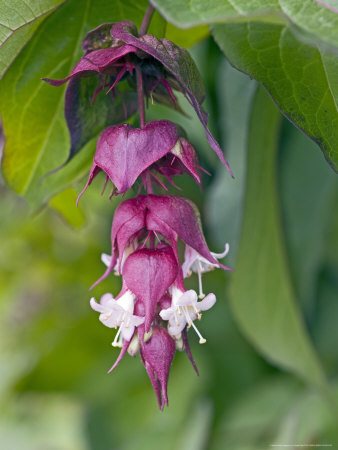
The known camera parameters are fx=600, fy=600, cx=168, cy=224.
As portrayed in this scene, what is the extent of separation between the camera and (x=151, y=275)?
0.37 m

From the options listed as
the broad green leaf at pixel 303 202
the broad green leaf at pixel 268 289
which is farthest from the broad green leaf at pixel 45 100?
the broad green leaf at pixel 303 202

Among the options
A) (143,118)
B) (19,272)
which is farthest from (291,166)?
(19,272)

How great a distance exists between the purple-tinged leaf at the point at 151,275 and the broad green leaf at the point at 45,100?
0.19 metres

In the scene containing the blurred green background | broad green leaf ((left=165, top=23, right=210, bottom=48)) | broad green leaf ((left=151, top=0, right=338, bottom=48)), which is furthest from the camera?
the blurred green background

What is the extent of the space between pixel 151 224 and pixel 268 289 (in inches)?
19.3

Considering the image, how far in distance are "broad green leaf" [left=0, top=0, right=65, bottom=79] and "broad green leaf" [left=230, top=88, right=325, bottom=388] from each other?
1.17 feet

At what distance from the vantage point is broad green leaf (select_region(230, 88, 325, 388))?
A: 2.46 ft

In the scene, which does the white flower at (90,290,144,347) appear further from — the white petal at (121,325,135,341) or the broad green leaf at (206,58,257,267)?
the broad green leaf at (206,58,257,267)

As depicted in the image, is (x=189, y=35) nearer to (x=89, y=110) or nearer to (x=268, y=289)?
(x=89, y=110)

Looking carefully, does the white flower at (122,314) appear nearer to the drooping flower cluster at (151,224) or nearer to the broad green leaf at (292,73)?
the drooping flower cluster at (151,224)

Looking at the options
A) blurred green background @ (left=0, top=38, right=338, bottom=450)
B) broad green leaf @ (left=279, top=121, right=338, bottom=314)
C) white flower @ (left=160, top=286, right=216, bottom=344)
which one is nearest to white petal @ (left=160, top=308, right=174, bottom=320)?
white flower @ (left=160, top=286, right=216, bottom=344)

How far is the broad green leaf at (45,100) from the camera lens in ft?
1.58

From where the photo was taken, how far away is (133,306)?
1.26 ft

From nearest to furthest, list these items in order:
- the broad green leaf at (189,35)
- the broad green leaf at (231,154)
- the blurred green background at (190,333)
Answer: the broad green leaf at (189,35) < the broad green leaf at (231,154) < the blurred green background at (190,333)
